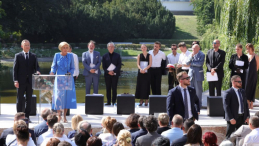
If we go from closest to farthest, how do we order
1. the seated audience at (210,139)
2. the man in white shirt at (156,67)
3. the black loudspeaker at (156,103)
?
the seated audience at (210,139)
the black loudspeaker at (156,103)
the man in white shirt at (156,67)

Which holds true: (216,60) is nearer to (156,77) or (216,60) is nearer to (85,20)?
(156,77)

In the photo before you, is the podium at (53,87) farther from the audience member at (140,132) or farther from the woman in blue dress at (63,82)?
the audience member at (140,132)

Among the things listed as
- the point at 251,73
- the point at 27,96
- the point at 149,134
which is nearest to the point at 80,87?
the point at 251,73

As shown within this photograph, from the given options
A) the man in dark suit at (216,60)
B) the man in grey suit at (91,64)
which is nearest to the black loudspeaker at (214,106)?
the man in dark suit at (216,60)

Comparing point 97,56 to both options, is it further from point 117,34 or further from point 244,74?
point 117,34

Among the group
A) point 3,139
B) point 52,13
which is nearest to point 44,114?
point 3,139

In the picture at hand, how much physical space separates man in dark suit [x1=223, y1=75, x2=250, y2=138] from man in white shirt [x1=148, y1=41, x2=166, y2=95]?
13.4 ft

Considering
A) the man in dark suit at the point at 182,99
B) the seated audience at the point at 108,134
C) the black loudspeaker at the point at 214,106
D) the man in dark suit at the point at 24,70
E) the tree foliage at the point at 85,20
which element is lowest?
the black loudspeaker at the point at 214,106

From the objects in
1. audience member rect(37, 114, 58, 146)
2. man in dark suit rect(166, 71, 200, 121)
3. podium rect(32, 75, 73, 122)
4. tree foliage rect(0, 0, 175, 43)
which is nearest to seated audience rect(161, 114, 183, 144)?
man in dark suit rect(166, 71, 200, 121)

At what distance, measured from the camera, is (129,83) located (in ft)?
80.1

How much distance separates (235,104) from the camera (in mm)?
8219

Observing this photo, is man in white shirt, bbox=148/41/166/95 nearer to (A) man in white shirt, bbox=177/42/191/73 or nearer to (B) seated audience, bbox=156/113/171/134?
(A) man in white shirt, bbox=177/42/191/73

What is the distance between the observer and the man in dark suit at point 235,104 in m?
8.12

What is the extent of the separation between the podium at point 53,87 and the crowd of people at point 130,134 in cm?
188
